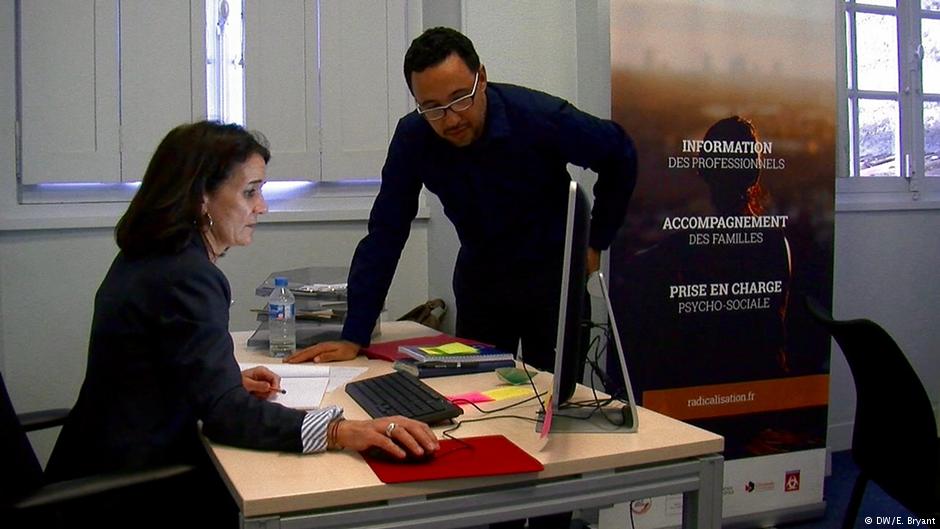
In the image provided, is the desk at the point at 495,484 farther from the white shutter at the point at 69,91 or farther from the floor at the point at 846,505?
the white shutter at the point at 69,91

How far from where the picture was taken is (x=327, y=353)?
6.81 feet

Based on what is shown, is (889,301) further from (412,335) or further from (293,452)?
(293,452)

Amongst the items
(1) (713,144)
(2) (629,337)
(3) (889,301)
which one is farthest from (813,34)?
(3) (889,301)

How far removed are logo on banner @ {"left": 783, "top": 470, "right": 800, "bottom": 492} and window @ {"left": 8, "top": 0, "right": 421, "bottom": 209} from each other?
1.99m

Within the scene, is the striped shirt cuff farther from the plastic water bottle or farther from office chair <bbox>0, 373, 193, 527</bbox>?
the plastic water bottle

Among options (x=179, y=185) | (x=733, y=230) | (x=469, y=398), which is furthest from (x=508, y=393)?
(x=733, y=230)

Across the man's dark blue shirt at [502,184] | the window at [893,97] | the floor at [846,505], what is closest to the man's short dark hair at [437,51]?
the man's dark blue shirt at [502,184]

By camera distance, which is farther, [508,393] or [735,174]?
[735,174]

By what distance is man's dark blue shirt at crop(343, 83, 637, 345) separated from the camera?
82.7 inches

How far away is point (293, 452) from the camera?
4.18 ft

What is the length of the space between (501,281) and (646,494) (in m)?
0.93

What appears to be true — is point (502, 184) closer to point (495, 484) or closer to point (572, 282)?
point (572, 282)

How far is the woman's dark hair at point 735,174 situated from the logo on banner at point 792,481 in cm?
99

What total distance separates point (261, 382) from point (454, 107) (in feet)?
2.54
